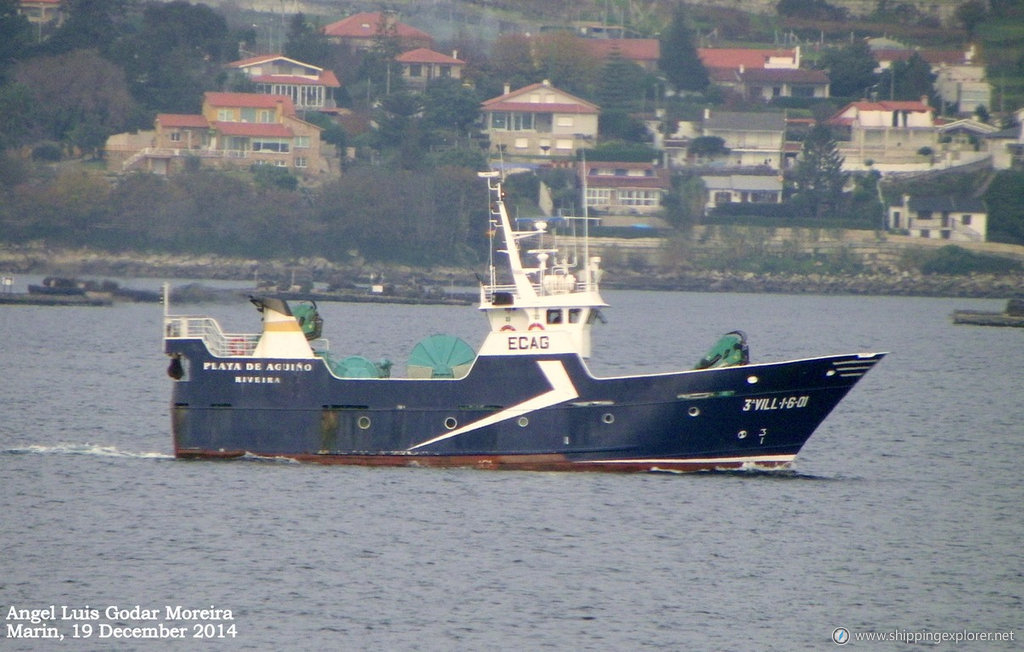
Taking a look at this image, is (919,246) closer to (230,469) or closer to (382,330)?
(382,330)

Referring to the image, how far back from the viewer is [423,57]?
15350 centimetres

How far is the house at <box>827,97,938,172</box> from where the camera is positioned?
5531 inches

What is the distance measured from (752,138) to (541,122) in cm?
1832

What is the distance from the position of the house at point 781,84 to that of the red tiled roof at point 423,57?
2752 centimetres

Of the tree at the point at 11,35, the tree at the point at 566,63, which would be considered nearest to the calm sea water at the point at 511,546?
the tree at the point at 11,35

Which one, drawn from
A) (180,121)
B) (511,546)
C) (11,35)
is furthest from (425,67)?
(511,546)

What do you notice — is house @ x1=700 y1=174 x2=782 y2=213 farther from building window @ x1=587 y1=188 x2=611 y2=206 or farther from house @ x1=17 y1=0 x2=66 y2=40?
house @ x1=17 y1=0 x2=66 y2=40

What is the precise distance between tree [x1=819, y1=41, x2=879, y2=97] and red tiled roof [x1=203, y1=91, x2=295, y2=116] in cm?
5465

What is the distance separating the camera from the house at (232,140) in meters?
129

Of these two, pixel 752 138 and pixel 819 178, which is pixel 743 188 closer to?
pixel 819 178

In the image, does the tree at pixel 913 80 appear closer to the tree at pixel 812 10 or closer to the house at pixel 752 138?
the house at pixel 752 138

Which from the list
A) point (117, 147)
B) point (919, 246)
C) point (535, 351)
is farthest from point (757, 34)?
point (535, 351)

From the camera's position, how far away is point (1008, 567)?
30.1 metres

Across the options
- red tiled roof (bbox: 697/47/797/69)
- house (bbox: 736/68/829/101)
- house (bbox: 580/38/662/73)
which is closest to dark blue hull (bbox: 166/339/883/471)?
house (bbox: 736/68/829/101)
